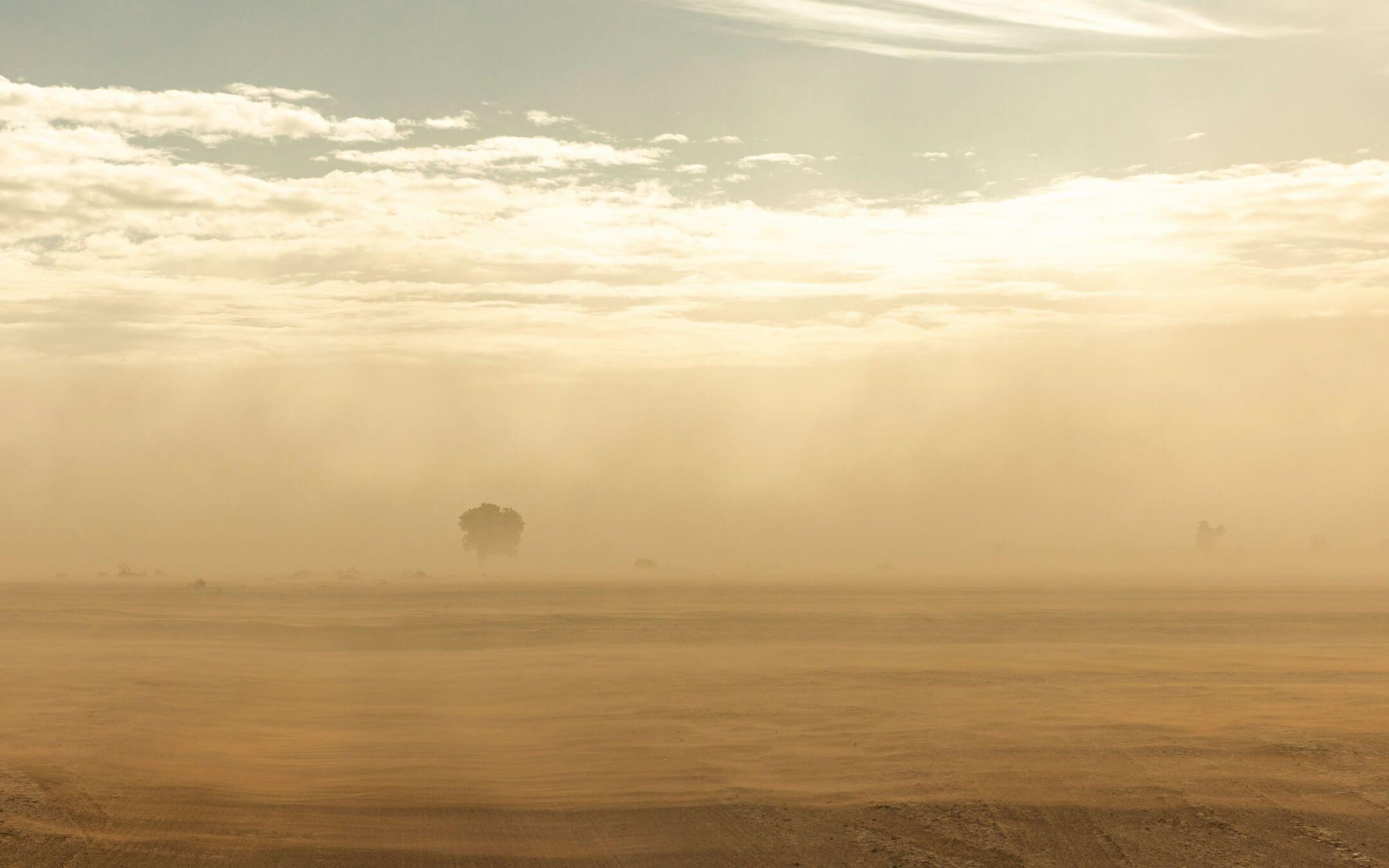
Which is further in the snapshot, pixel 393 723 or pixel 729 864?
pixel 393 723

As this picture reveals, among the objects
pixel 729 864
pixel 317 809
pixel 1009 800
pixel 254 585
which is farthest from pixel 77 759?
pixel 254 585

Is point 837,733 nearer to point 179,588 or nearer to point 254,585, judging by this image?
point 179,588

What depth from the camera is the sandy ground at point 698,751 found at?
18797 mm

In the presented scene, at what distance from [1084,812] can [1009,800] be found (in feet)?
3.99

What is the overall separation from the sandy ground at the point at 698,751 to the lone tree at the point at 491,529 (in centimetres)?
14033

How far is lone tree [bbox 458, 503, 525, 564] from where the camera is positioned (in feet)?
639

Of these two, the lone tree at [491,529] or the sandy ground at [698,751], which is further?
the lone tree at [491,529]

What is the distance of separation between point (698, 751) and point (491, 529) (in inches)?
6780

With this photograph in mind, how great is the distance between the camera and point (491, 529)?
638ft

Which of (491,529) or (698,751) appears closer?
(698,751)

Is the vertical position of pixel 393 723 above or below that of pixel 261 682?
above

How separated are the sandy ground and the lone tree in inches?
5525

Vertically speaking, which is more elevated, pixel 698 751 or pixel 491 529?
pixel 698 751

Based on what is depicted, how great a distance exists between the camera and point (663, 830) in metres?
19.4
